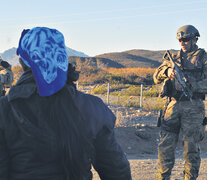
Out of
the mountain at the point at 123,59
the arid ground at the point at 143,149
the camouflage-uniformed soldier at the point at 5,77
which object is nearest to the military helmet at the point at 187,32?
the arid ground at the point at 143,149

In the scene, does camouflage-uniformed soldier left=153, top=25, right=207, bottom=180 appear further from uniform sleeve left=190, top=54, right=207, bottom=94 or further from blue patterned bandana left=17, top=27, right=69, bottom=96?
blue patterned bandana left=17, top=27, right=69, bottom=96

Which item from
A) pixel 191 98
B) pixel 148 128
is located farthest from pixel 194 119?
pixel 148 128

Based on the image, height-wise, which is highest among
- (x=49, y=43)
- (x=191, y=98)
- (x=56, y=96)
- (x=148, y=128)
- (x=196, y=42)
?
(x=196, y=42)

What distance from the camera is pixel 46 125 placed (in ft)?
3.97

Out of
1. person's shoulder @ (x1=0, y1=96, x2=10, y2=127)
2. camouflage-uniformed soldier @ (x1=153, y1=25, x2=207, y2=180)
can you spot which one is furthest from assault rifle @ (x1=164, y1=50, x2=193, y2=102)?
person's shoulder @ (x1=0, y1=96, x2=10, y2=127)

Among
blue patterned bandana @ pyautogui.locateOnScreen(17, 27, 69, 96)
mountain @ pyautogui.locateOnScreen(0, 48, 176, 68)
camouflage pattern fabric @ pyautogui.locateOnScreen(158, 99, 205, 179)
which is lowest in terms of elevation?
camouflage pattern fabric @ pyautogui.locateOnScreen(158, 99, 205, 179)

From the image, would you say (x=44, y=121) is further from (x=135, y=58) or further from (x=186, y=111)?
(x=135, y=58)

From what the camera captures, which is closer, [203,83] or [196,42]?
[203,83]

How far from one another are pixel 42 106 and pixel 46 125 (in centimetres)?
8

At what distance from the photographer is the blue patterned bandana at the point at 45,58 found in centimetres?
121

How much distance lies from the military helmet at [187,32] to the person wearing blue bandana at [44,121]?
313 cm

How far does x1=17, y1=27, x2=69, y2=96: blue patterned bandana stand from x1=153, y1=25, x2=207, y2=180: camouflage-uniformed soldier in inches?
117

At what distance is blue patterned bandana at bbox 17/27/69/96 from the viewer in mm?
1210

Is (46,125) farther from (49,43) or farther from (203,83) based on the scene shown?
(203,83)
